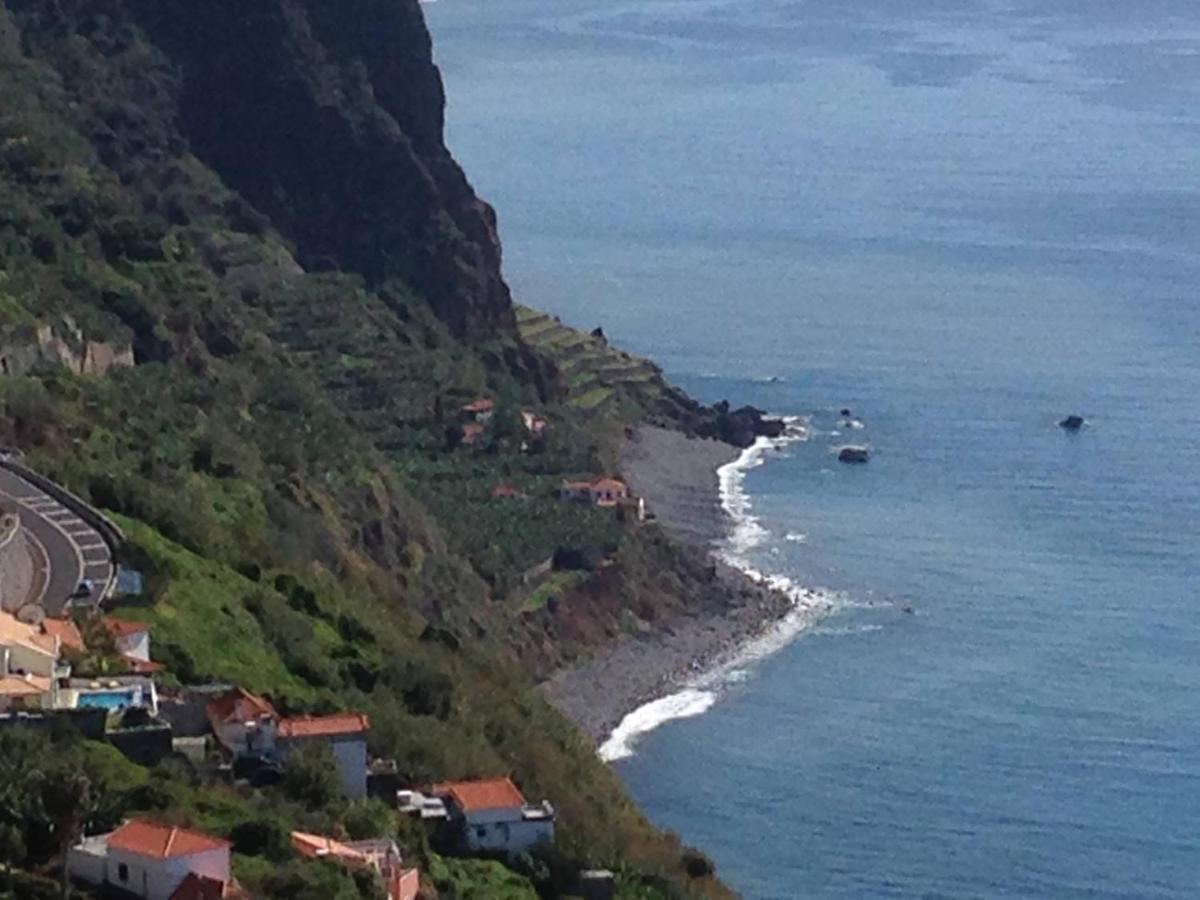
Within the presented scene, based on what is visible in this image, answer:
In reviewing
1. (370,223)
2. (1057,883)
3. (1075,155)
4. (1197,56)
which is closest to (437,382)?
(370,223)

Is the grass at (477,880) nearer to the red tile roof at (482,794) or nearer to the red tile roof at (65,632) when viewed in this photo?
the red tile roof at (482,794)

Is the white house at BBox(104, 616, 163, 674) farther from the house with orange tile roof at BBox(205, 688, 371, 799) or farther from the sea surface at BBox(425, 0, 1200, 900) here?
the sea surface at BBox(425, 0, 1200, 900)

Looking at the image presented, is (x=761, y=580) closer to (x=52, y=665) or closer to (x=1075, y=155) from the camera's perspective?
(x=52, y=665)

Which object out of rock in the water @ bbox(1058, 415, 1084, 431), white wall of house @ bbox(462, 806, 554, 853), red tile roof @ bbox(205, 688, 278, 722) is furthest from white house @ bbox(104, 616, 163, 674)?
rock in the water @ bbox(1058, 415, 1084, 431)

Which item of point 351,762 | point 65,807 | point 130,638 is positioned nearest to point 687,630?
point 130,638

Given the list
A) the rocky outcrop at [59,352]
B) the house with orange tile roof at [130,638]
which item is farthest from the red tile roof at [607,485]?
the house with orange tile roof at [130,638]

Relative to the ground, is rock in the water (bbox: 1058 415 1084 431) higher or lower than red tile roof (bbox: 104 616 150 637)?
lower
